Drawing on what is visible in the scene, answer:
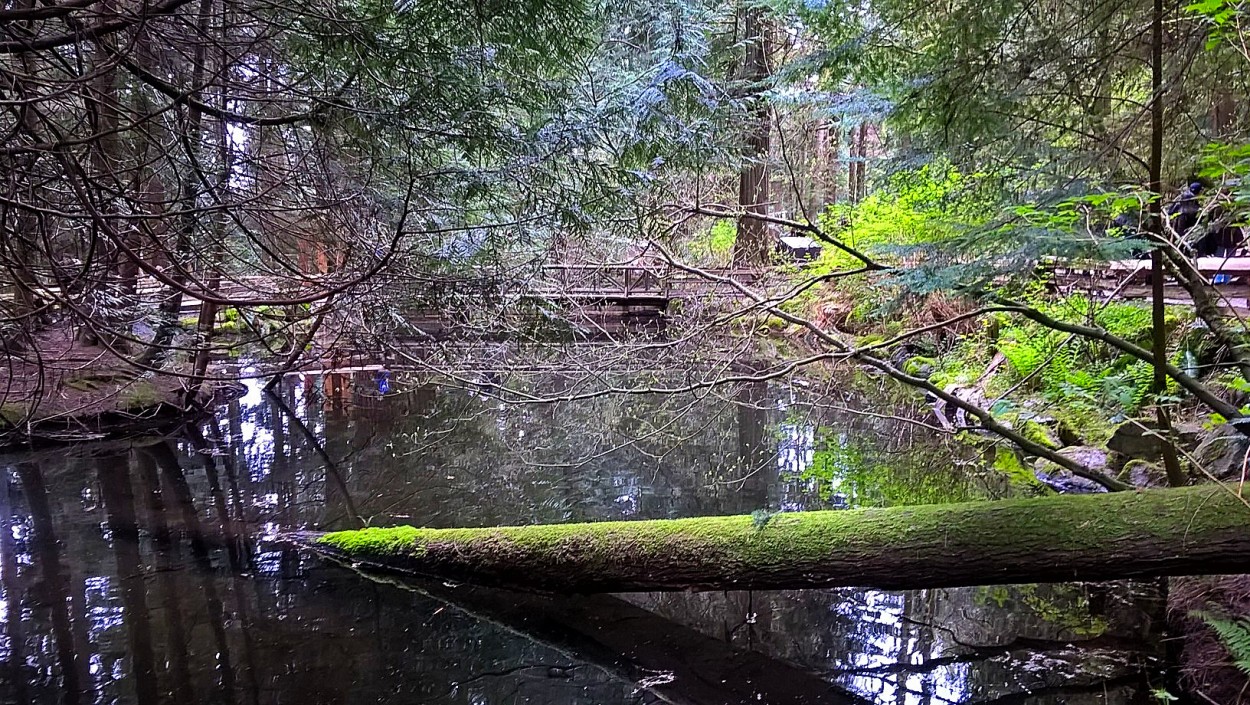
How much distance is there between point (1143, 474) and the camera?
5.54m

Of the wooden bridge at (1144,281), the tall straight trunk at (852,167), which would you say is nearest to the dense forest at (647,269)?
the wooden bridge at (1144,281)

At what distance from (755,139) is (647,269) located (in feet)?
19.2

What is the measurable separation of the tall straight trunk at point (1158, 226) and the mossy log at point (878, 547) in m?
0.75

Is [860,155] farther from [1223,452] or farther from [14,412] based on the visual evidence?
[14,412]

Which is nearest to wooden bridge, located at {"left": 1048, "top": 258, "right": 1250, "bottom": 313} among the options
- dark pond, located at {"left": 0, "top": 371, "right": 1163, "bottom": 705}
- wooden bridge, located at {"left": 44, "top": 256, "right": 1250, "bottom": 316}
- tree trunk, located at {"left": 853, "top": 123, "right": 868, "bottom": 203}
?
wooden bridge, located at {"left": 44, "top": 256, "right": 1250, "bottom": 316}

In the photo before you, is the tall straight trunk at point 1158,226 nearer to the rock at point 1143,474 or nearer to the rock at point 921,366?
the rock at point 1143,474

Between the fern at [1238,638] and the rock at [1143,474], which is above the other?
the rock at [1143,474]

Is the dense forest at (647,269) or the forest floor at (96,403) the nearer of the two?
the dense forest at (647,269)

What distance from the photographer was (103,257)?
12.1ft

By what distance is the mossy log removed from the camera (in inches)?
137

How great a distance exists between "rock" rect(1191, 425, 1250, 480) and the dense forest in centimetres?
3

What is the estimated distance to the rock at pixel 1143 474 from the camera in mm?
5341

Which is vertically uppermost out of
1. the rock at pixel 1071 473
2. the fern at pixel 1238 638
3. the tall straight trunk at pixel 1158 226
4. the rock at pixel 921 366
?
the tall straight trunk at pixel 1158 226

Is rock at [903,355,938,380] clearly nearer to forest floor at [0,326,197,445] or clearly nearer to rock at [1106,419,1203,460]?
rock at [1106,419,1203,460]
